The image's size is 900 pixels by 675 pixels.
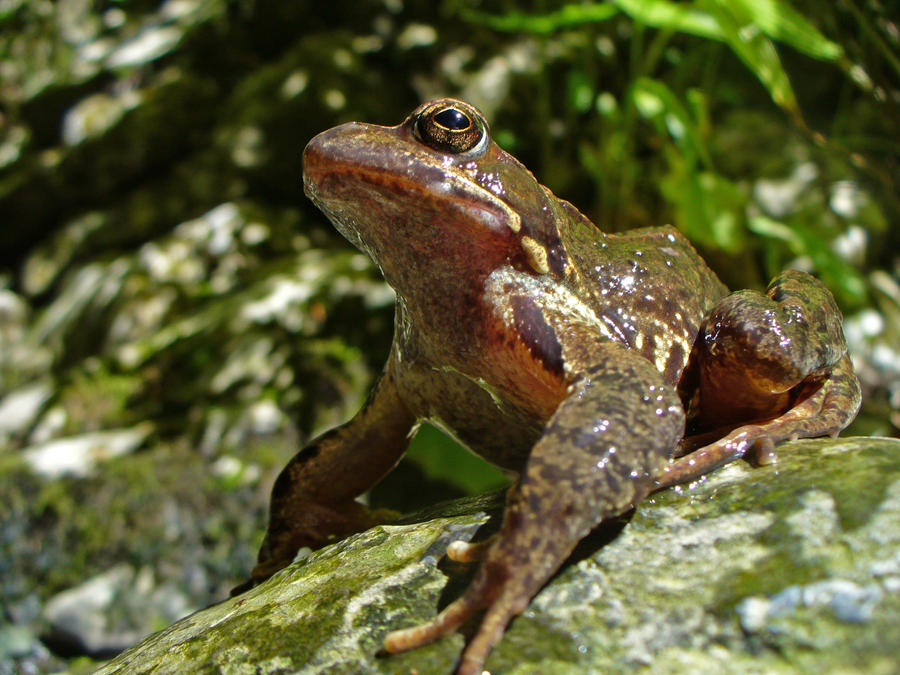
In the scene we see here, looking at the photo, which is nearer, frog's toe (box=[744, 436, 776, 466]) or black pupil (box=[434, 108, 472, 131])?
frog's toe (box=[744, 436, 776, 466])

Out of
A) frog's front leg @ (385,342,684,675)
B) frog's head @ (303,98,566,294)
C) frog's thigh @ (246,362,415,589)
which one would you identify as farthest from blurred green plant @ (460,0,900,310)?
frog's front leg @ (385,342,684,675)

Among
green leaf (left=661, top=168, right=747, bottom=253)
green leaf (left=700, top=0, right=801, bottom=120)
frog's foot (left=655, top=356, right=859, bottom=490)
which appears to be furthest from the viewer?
green leaf (left=661, top=168, right=747, bottom=253)

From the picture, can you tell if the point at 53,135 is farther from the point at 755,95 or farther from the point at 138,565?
the point at 755,95

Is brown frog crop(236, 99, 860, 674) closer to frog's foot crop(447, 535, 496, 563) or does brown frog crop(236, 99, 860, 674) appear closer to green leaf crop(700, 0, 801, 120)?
frog's foot crop(447, 535, 496, 563)

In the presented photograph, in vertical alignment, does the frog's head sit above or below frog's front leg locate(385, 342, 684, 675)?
above

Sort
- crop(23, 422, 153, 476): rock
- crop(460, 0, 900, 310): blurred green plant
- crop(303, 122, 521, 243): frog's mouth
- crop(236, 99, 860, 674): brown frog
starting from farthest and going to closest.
Answer: crop(23, 422, 153, 476): rock → crop(460, 0, 900, 310): blurred green plant → crop(303, 122, 521, 243): frog's mouth → crop(236, 99, 860, 674): brown frog

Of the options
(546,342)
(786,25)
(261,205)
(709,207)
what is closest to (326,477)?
(546,342)

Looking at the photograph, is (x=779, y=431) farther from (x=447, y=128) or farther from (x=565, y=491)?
(x=447, y=128)
